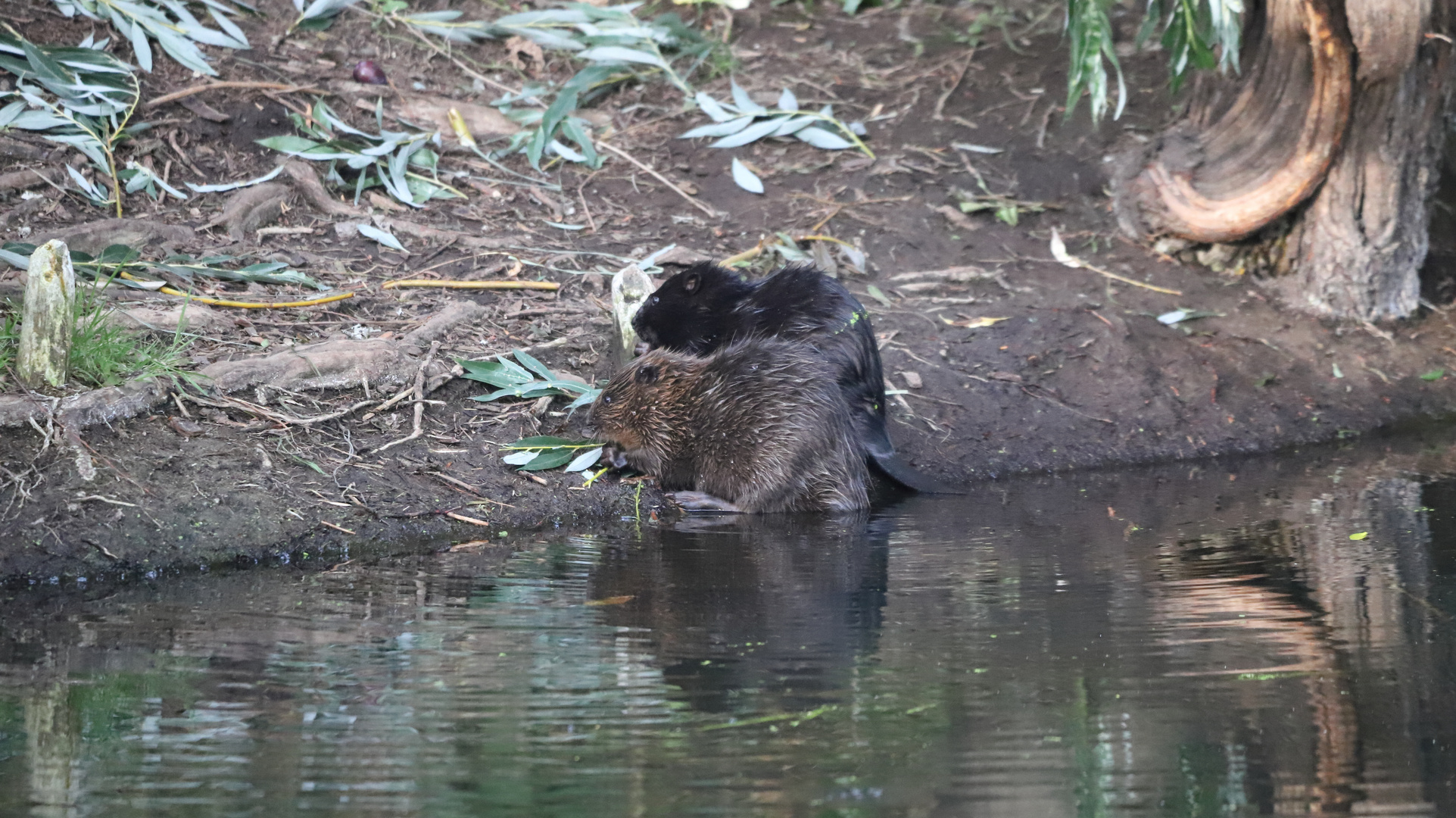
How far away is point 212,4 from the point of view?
6.85 meters

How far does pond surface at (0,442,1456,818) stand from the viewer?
1.96 meters

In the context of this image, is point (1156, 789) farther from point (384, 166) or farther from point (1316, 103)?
point (384, 166)

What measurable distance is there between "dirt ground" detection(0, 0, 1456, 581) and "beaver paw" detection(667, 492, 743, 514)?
0.34ft

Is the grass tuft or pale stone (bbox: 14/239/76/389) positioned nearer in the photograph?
pale stone (bbox: 14/239/76/389)

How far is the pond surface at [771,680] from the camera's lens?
6.42ft

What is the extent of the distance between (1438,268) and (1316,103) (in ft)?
4.94

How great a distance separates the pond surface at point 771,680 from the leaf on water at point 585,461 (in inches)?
27.7

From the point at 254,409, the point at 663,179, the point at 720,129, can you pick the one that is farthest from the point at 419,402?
the point at 720,129

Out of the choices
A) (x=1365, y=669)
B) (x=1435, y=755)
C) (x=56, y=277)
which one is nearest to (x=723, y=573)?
(x=1365, y=669)

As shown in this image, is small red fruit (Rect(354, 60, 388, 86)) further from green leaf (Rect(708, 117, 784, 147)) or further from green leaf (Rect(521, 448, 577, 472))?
green leaf (Rect(521, 448, 577, 472))

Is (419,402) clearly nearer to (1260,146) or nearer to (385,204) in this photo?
(385,204)

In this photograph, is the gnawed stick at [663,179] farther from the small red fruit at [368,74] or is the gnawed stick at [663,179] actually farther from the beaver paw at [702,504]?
A: the beaver paw at [702,504]

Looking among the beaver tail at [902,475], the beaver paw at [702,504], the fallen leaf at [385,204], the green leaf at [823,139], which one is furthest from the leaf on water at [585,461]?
the green leaf at [823,139]

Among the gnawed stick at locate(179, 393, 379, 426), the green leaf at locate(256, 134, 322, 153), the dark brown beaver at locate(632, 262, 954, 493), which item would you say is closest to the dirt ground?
the gnawed stick at locate(179, 393, 379, 426)
